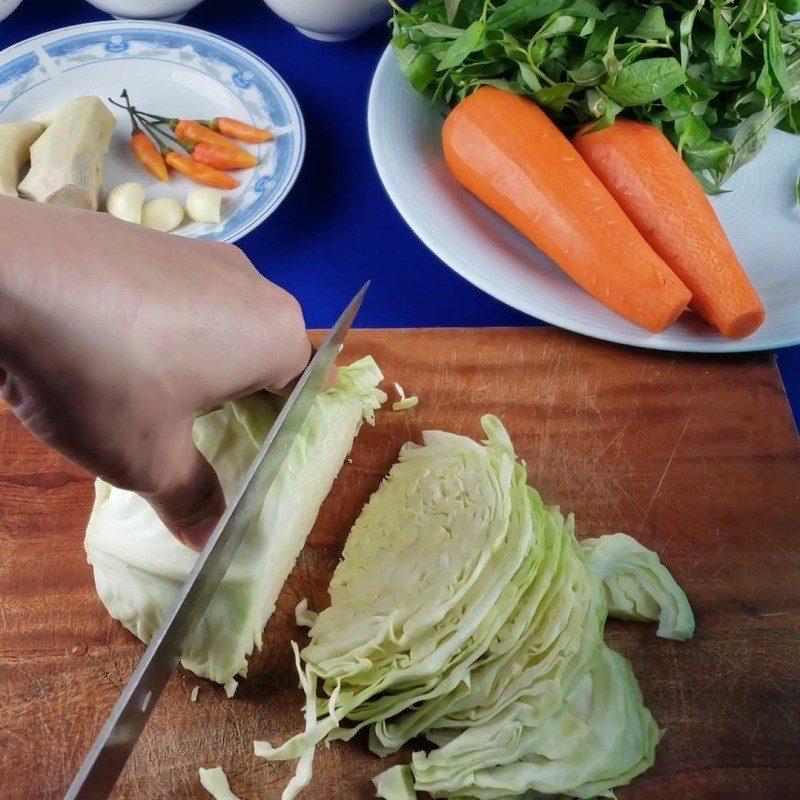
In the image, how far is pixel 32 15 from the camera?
2096 millimetres

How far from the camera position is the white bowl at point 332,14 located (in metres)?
1.84

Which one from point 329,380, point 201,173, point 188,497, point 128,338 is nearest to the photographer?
point 128,338

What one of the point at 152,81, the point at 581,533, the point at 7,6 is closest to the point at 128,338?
the point at 581,533

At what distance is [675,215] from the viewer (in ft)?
4.80

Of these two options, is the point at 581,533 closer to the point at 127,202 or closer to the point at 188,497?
the point at 188,497

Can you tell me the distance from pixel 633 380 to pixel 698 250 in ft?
0.94

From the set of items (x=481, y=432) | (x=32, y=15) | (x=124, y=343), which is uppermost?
(x=124, y=343)

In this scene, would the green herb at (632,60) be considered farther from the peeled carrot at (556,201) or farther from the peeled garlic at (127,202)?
the peeled garlic at (127,202)

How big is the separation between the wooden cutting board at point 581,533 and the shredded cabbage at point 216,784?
17 mm

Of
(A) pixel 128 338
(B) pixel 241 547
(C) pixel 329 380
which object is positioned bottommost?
(B) pixel 241 547

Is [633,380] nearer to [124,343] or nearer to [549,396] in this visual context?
[549,396]

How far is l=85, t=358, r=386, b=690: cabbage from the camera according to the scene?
3.50 feet

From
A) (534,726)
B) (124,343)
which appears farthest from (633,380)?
(124,343)

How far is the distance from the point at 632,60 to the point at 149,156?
39.6 inches
